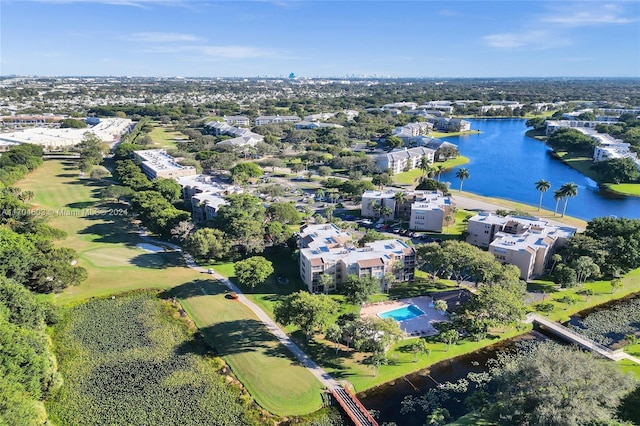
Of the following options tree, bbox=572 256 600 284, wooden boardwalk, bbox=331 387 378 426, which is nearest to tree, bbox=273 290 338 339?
wooden boardwalk, bbox=331 387 378 426

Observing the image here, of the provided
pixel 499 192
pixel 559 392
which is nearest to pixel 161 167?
pixel 499 192

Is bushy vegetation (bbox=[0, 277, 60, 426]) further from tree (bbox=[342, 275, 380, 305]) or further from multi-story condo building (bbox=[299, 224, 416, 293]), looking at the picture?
tree (bbox=[342, 275, 380, 305])

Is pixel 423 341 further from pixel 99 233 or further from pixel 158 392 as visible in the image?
pixel 99 233

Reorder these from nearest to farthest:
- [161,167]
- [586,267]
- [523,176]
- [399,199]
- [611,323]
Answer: [611,323] → [586,267] → [399,199] → [161,167] → [523,176]

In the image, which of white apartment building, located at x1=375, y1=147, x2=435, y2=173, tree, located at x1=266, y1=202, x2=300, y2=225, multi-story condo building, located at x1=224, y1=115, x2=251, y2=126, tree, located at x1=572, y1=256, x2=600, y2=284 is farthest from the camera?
multi-story condo building, located at x1=224, y1=115, x2=251, y2=126

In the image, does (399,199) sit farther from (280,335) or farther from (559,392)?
(559,392)
